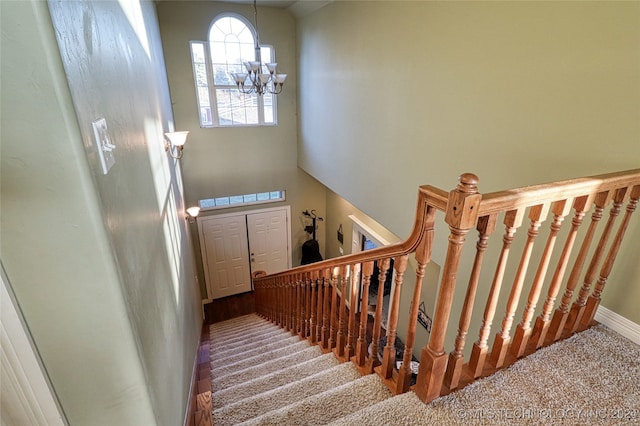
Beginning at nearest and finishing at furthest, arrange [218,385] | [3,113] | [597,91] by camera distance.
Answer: [3,113], [597,91], [218,385]

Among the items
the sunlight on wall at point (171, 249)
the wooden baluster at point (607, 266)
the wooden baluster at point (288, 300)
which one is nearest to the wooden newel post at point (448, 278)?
the wooden baluster at point (607, 266)

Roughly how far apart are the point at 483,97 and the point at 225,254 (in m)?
5.15

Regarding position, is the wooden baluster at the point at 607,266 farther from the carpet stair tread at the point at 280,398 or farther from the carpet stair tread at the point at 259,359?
the carpet stair tread at the point at 259,359

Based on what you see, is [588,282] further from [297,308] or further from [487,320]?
[297,308]

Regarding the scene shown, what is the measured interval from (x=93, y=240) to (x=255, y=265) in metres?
5.66

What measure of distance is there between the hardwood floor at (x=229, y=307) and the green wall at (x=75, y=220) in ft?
15.0

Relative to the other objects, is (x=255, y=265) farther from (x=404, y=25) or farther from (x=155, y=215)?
(x=404, y=25)

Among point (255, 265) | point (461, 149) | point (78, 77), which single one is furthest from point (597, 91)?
point (255, 265)

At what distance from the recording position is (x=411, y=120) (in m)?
2.91

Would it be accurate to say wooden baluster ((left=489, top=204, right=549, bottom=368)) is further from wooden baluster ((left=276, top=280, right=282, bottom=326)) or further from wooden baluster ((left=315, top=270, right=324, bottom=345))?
wooden baluster ((left=276, top=280, right=282, bottom=326))

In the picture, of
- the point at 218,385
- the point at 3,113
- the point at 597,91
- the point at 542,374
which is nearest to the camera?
the point at 3,113

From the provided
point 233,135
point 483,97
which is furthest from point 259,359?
point 233,135

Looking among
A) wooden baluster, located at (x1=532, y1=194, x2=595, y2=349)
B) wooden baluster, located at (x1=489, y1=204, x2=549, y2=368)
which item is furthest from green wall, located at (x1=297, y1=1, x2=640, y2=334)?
wooden baluster, located at (x1=489, y1=204, x2=549, y2=368)

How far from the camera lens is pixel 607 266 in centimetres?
156
